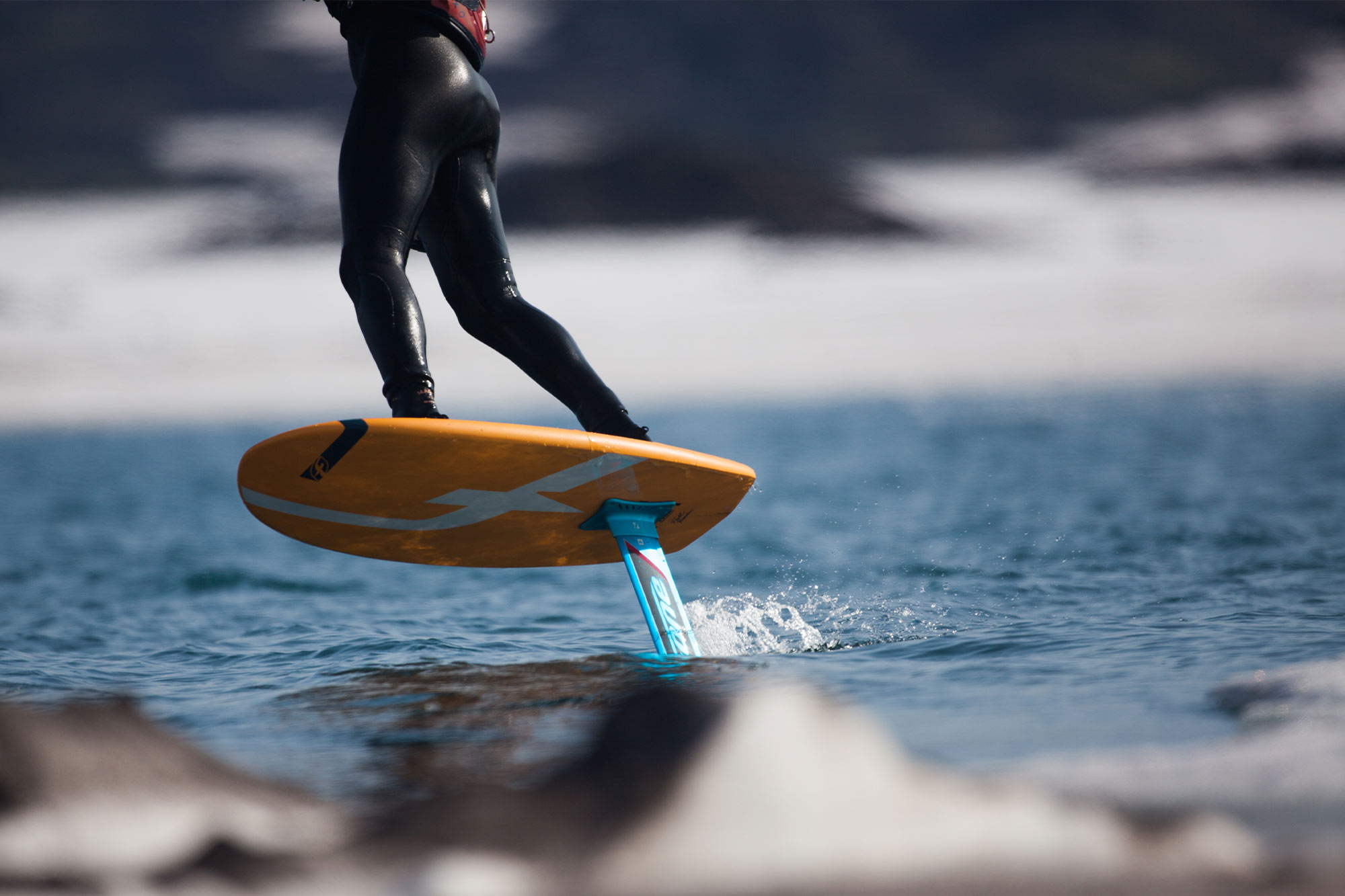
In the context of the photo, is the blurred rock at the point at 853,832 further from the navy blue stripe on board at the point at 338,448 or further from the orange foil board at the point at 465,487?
the navy blue stripe on board at the point at 338,448

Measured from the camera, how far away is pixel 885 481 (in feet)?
27.0

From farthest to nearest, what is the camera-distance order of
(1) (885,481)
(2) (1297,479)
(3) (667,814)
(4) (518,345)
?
(1) (885,481)
(2) (1297,479)
(4) (518,345)
(3) (667,814)

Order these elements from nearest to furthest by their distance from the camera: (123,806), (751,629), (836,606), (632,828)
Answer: (632,828) < (123,806) < (751,629) < (836,606)

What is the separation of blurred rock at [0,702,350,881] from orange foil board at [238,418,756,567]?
0.73 metres

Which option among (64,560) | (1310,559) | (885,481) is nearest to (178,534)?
(64,560)

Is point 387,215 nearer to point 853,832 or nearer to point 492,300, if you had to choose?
point 492,300

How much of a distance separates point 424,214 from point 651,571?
101 cm

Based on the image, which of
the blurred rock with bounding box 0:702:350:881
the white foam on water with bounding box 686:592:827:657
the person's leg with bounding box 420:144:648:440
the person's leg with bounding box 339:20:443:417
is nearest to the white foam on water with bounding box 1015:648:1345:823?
the blurred rock with bounding box 0:702:350:881

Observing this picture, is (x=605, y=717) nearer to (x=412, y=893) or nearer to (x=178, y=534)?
(x=412, y=893)

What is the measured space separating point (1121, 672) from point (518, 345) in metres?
1.52

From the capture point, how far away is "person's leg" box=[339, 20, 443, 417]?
2.32 metres

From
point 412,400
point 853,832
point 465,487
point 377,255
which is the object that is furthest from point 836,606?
point 853,832

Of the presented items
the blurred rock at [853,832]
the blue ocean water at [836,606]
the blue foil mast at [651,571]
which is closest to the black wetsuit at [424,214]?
the blue foil mast at [651,571]

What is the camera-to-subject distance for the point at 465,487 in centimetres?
→ 250
